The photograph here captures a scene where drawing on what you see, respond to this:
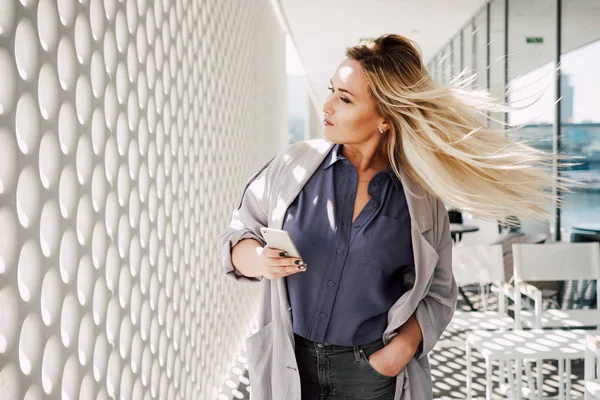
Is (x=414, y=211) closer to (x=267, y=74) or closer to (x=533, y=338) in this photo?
(x=533, y=338)

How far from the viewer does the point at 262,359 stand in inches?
65.4

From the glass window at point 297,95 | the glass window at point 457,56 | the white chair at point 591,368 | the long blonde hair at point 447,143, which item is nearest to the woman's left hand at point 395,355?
the long blonde hair at point 447,143

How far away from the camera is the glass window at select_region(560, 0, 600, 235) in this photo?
4371mm

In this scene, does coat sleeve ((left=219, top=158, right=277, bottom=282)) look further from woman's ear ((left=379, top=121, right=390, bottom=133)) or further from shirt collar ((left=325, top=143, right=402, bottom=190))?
woman's ear ((left=379, top=121, right=390, bottom=133))

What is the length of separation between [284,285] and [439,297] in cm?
44

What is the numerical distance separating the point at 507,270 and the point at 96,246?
453 centimetres

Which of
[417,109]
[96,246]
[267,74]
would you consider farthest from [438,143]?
[267,74]

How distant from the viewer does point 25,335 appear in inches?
41.9

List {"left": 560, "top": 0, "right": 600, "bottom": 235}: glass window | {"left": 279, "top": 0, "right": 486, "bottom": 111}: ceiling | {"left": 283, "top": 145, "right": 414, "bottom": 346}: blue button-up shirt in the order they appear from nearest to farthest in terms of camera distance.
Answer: {"left": 283, "top": 145, "right": 414, "bottom": 346}: blue button-up shirt → {"left": 560, "top": 0, "right": 600, "bottom": 235}: glass window → {"left": 279, "top": 0, "right": 486, "bottom": 111}: ceiling

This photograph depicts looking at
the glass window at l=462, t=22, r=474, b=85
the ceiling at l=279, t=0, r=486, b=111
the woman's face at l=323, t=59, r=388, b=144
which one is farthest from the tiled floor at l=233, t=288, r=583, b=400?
the glass window at l=462, t=22, r=474, b=85

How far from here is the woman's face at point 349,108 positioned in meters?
1.65

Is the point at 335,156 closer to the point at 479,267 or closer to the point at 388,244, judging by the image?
the point at 388,244

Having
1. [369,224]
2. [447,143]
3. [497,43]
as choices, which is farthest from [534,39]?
[369,224]

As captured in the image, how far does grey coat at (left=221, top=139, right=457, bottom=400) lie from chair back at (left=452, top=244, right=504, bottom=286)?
1.99 metres
